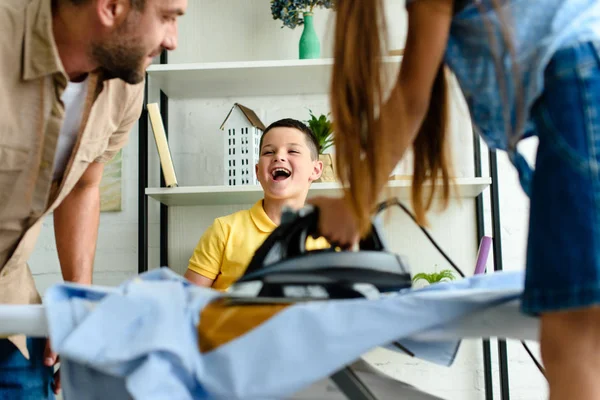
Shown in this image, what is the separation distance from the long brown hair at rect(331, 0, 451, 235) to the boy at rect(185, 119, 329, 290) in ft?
4.01

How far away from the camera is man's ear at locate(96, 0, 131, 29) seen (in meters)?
1.08

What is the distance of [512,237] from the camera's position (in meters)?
2.18

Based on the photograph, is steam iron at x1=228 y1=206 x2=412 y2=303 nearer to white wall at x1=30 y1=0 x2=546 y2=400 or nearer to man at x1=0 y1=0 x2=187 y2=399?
man at x1=0 y1=0 x2=187 y2=399

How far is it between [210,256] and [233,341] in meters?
1.37

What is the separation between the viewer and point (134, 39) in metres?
1.11

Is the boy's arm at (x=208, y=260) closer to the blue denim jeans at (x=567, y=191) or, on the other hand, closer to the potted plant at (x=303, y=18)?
the potted plant at (x=303, y=18)

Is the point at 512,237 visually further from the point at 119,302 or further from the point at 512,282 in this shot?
the point at 119,302

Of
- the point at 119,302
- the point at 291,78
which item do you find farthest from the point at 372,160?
the point at 291,78

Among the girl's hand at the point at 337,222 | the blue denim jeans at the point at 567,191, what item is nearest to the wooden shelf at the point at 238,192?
the girl's hand at the point at 337,222

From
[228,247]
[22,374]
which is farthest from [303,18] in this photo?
[22,374]

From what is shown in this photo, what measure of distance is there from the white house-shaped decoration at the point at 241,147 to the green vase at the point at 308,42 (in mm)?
269

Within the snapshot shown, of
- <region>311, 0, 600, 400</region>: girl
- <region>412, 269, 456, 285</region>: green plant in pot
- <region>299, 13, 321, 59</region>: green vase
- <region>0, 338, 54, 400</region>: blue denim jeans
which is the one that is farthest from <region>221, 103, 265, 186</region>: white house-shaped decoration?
<region>311, 0, 600, 400</region>: girl

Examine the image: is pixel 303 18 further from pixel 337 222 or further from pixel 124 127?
pixel 337 222

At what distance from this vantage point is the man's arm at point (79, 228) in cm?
134
